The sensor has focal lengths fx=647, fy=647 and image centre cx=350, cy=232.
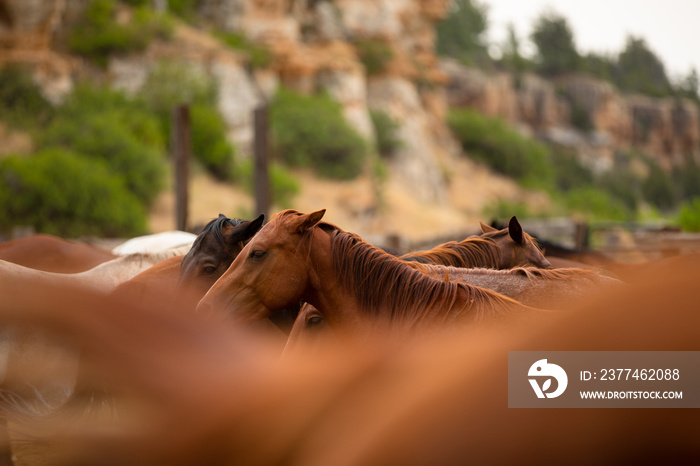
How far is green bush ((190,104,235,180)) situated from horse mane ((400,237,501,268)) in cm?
2241

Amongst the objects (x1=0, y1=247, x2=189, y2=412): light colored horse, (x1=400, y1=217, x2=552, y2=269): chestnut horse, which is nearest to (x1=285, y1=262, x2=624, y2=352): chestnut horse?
(x1=400, y1=217, x2=552, y2=269): chestnut horse

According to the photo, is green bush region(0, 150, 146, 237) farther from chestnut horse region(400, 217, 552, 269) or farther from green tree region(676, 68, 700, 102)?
green tree region(676, 68, 700, 102)

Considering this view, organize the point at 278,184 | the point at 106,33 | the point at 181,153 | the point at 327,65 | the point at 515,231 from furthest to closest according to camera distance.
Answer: the point at 327,65, the point at 278,184, the point at 106,33, the point at 181,153, the point at 515,231

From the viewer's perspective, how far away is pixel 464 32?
6147 cm

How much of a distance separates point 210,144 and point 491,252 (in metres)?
22.8

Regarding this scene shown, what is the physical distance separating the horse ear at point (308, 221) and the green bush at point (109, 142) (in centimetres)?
1984

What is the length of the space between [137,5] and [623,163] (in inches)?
1874

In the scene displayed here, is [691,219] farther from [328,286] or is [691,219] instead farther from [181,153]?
[328,286]

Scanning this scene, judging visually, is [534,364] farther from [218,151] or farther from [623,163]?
[623,163]

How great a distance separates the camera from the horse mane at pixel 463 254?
3.56 metres

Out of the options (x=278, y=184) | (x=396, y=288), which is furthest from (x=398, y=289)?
(x=278, y=184)

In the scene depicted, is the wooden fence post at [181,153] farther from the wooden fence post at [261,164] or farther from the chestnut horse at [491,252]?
the chestnut horse at [491,252]

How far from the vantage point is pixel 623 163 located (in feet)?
198

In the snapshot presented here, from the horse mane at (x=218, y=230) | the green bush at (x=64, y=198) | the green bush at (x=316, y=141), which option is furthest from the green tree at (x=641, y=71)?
the horse mane at (x=218, y=230)
